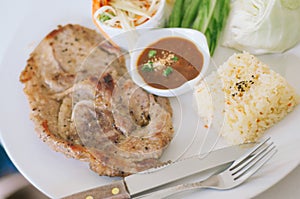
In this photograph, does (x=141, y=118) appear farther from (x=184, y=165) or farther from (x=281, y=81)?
(x=281, y=81)

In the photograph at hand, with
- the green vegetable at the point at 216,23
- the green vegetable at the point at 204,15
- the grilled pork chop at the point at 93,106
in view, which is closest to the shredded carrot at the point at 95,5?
the grilled pork chop at the point at 93,106

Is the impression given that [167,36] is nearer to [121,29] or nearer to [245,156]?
[121,29]

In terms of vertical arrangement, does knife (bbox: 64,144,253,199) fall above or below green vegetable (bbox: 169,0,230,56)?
below

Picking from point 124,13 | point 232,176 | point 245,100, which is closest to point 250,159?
point 232,176

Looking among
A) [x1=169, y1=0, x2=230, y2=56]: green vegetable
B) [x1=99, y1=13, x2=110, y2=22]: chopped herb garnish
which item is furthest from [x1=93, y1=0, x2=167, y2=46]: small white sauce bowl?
[x1=169, y1=0, x2=230, y2=56]: green vegetable

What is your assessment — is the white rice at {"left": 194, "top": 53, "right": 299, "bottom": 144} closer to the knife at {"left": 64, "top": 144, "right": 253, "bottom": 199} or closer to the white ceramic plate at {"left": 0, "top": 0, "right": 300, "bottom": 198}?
the white ceramic plate at {"left": 0, "top": 0, "right": 300, "bottom": 198}

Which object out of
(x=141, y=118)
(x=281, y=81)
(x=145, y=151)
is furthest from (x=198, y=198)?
(x=281, y=81)
